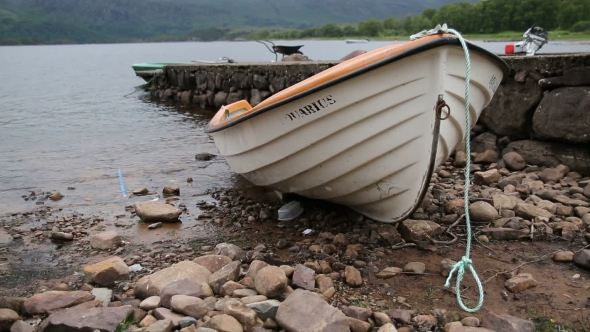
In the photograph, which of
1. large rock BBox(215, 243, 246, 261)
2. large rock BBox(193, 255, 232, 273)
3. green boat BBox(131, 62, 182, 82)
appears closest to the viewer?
large rock BBox(193, 255, 232, 273)

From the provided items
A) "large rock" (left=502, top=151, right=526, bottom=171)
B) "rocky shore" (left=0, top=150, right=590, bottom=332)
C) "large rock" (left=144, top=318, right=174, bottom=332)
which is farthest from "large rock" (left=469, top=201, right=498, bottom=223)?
"large rock" (left=144, top=318, right=174, bottom=332)

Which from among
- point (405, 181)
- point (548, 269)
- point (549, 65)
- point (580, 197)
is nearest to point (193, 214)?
point (405, 181)

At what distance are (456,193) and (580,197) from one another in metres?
1.28

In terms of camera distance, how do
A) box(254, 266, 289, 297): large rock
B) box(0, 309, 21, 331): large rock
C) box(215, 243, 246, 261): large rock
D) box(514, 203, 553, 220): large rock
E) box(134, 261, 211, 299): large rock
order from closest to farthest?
box(0, 309, 21, 331): large rock < box(254, 266, 289, 297): large rock < box(134, 261, 211, 299): large rock < box(215, 243, 246, 261): large rock < box(514, 203, 553, 220): large rock

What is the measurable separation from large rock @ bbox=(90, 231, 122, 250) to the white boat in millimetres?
1766

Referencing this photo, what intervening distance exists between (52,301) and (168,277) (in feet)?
2.70

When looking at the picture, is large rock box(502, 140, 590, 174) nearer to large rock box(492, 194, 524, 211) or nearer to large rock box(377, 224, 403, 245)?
large rock box(492, 194, 524, 211)

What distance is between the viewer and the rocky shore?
3473 millimetres

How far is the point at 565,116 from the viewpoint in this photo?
22.1 ft

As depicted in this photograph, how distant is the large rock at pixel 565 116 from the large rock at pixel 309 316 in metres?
4.72

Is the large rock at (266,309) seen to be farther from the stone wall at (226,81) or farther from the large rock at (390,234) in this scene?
the stone wall at (226,81)

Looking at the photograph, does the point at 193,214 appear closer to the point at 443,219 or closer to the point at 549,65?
the point at 443,219

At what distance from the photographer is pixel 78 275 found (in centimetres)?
459

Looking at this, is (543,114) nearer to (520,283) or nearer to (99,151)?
(520,283)
